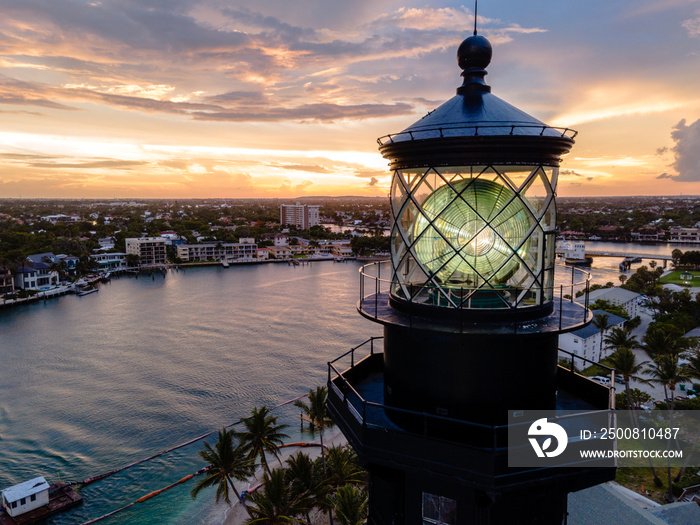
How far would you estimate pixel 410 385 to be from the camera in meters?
4.13

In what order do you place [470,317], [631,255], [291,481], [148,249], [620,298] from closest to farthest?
[470,317] → [291,481] → [620,298] → [148,249] → [631,255]

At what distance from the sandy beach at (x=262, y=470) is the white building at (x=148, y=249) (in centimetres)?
Result: 7556

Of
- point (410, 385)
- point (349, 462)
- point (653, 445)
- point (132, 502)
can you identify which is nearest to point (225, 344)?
point (132, 502)

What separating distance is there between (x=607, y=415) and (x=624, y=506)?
49.0ft

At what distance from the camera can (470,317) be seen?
153 inches

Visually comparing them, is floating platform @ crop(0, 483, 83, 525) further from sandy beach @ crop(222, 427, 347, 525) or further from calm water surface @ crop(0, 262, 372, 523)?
sandy beach @ crop(222, 427, 347, 525)

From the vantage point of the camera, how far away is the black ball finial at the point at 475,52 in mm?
4398

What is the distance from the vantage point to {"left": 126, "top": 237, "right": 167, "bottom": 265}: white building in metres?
91.8

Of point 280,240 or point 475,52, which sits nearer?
point 475,52

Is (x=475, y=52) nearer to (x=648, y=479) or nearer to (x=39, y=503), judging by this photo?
(x=648, y=479)

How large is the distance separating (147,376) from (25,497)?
573 inches

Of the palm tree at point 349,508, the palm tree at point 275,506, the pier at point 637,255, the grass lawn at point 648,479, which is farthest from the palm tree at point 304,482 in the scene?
the pier at point 637,255

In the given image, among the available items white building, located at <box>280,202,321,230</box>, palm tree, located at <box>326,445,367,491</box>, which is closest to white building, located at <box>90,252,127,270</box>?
palm tree, located at <box>326,445,367,491</box>

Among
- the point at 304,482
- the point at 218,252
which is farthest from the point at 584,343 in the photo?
the point at 218,252
